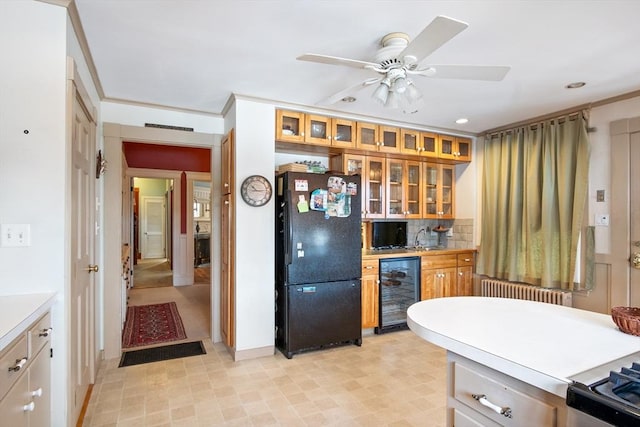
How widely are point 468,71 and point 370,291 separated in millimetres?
2482

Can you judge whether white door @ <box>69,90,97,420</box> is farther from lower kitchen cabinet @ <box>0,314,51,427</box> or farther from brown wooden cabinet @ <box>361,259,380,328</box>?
brown wooden cabinet @ <box>361,259,380,328</box>

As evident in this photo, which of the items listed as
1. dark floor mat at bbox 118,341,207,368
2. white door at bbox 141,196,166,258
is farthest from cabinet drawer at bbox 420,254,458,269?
white door at bbox 141,196,166,258

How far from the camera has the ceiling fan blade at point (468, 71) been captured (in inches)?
74.4

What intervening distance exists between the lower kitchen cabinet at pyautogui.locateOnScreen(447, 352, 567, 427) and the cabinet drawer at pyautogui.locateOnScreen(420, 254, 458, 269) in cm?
288

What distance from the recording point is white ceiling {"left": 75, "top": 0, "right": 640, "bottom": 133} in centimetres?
185

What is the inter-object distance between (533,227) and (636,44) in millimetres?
1970

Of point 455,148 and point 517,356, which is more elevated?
point 455,148

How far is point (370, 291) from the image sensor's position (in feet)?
12.4

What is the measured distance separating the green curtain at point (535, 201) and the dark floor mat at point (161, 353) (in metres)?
3.47

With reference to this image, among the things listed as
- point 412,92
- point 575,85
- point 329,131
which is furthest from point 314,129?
point 575,85

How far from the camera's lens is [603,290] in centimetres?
323

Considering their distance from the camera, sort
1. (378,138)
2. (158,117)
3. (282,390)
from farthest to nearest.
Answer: (378,138), (158,117), (282,390)

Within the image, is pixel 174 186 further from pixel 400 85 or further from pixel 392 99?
pixel 400 85

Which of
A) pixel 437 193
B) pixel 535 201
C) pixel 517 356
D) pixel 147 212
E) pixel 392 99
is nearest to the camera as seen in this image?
pixel 517 356
